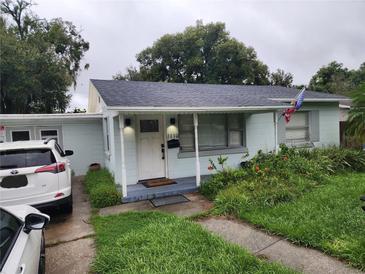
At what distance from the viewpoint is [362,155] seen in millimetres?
9406

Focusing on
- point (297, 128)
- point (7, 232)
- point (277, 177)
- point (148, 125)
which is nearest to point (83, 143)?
point (148, 125)

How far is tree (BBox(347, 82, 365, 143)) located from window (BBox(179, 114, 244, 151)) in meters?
3.47

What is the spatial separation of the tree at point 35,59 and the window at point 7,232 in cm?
1736

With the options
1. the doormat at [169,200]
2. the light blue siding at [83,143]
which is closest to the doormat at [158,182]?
the doormat at [169,200]

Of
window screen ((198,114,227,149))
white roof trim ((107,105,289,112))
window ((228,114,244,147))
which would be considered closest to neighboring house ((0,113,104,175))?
window screen ((198,114,227,149))

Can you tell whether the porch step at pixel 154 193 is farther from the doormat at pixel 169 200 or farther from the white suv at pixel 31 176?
the white suv at pixel 31 176

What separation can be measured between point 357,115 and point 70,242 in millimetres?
7766

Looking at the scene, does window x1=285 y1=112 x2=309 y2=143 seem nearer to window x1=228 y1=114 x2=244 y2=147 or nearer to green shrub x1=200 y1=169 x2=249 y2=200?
window x1=228 y1=114 x2=244 y2=147

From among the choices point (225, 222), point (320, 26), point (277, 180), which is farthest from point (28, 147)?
point (320, 26)

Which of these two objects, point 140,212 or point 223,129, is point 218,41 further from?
point 140,212

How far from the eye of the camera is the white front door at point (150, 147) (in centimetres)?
819

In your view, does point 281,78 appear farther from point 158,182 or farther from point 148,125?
point 158,182

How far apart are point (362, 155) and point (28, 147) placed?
1063 centimetres

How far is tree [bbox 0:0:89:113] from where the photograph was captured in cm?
1698
